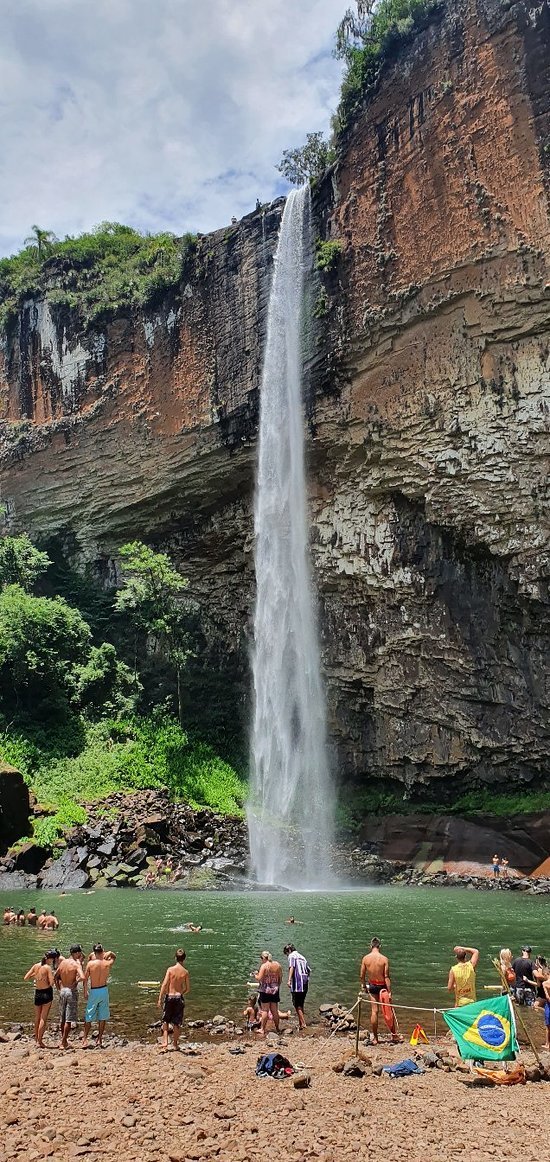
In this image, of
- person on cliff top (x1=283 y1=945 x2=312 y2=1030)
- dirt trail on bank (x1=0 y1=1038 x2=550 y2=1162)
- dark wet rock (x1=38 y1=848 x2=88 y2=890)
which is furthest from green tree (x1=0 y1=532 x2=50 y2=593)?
dirt trail on bank (x1=0 y1=1038 x2=550 y2=1162)

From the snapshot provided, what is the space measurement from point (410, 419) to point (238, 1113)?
19.4 meters

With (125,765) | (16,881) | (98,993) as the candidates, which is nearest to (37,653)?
(125,765)

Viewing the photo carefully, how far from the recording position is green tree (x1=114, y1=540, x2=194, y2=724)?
27781mm

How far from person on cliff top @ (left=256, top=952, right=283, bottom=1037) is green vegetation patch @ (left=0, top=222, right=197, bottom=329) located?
88.5ft

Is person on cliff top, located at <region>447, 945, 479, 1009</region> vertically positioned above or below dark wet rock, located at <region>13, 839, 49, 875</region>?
above

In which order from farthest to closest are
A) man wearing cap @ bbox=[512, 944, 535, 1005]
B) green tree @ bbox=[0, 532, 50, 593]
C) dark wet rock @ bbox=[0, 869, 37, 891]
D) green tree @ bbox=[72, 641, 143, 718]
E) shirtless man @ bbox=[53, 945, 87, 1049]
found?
green tree @ bbox=[0, 532, 50, 593] → green tree @ bbox=[72, 641, 143, 718] → dark wet rock @ bbox=[0, 869, 37, 891] → man wearing cap @ bbox=[512, 944, 535, 1005] → shirtless man @ bbox=[53, 945, 87, 1049]

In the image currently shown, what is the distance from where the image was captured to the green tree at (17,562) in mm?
29516

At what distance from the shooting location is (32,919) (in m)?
13.1

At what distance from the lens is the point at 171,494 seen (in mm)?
28984

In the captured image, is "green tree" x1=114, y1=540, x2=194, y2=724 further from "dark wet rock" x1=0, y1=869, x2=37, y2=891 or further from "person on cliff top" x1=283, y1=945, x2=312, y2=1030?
"person on cliff top" x1=283, y1=945, x2=312, y2=1030

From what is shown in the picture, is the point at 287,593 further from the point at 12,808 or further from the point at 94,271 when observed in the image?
the point at 94,271

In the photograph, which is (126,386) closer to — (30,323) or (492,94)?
(30,323)

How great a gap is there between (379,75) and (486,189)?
6204mm

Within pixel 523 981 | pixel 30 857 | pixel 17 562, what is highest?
pixel 17 562
